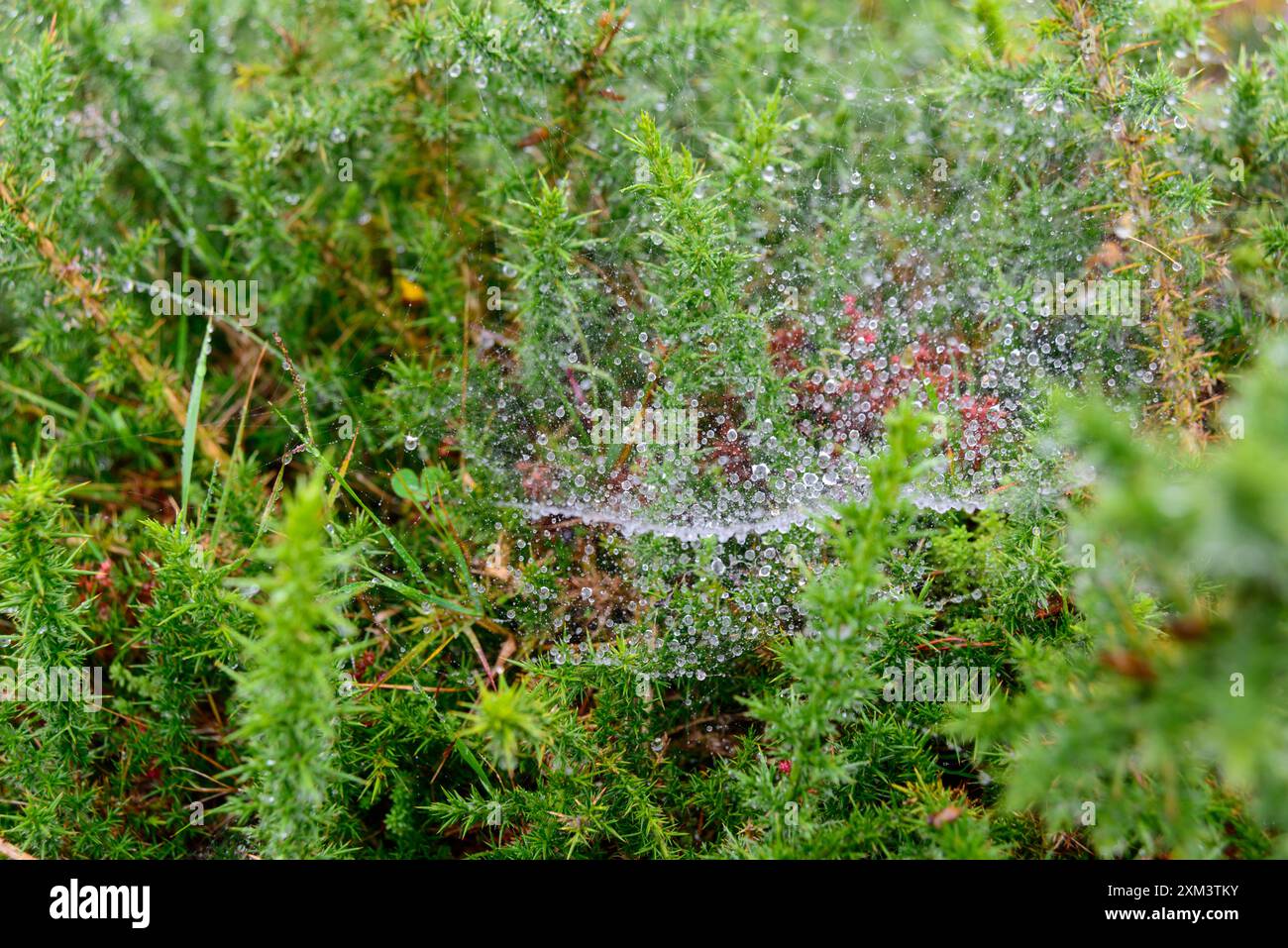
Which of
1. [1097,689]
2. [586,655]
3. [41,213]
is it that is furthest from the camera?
Answer: [41,213]

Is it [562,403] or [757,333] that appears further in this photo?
[562,403]

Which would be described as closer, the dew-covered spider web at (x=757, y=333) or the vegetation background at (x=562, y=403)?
the vegetation background at (x=562, y=403)

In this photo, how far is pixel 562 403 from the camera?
2391 mm

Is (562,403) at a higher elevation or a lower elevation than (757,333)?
lower

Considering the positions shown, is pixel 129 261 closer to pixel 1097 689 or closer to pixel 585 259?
pixel 585 259

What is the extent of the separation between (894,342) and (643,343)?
0.70m

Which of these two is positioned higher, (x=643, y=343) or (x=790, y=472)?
(x=643, y=343)

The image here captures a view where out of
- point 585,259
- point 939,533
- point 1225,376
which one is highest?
point 585,259

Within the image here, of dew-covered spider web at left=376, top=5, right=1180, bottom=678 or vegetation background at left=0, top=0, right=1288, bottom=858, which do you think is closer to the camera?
vegetation background at left=0, top=0, right=1288, bottom=858

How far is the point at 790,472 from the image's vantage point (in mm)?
2244

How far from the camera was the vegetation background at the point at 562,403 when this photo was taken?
67.8 inches

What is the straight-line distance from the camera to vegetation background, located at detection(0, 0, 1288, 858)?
1.72 meters

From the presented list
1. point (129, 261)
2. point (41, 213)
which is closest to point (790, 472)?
point (129, 261)
